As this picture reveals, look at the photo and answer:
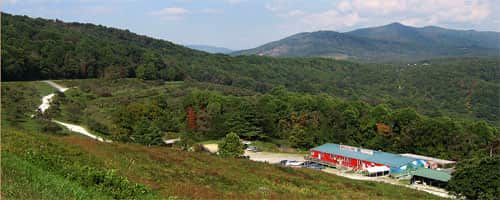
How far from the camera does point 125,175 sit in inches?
527

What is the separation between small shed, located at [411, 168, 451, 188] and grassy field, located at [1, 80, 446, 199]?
15.4 m

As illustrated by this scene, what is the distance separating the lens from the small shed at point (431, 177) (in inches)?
1447

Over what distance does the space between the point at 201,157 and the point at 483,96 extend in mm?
127708

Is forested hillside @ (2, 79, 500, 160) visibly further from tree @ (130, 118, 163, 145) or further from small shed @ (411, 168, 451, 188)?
small shed @ (411, 168, 451, 188)

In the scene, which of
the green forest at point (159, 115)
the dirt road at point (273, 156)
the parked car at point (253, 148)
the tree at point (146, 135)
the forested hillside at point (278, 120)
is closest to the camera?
the green forest at point (159, 115)

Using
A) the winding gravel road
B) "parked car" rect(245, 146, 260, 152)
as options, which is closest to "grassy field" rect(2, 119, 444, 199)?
the winding gravel road

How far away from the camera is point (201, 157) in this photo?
21109 mm

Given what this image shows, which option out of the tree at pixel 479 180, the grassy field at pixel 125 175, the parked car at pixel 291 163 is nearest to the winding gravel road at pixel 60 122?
the parked car at pixel 291 163

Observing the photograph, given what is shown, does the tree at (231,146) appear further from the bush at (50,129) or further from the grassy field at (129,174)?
the grassy field at (129,174)

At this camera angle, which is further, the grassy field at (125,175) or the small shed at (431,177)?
the small shed at (431,177)

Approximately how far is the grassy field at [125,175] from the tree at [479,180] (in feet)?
29.8

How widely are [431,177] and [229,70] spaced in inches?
4245

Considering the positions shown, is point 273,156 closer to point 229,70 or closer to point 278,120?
point 278,120

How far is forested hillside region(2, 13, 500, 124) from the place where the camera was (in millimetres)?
79375
